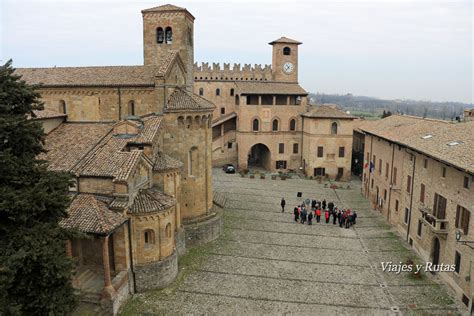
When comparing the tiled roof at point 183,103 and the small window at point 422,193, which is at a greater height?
the tiled roof at point 183,103

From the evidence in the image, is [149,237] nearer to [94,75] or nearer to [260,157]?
[94,75]

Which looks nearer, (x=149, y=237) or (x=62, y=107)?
(x=149, y=237)

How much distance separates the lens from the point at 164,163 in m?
22.6

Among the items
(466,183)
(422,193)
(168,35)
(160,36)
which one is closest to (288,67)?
(168,35)

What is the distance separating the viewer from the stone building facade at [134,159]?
18.5 metres

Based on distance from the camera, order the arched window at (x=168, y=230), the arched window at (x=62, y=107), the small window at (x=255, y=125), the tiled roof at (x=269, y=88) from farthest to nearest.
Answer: the small window at (x=255, y=125)
the tiled roof at (x=269, y=88)
the arched window at (x=62, y=107)
the arched window at (x=168, y=230)

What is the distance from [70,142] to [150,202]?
23.7 ft

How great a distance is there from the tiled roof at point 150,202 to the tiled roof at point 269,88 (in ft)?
95.9

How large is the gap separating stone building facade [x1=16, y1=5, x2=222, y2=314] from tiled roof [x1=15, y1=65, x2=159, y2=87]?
8 cm

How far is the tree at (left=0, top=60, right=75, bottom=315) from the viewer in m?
11.5

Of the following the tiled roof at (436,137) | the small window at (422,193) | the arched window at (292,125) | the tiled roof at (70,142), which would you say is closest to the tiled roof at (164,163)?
the tiled roof at (70,142)

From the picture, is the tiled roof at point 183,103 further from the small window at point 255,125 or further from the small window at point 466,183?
the small window at point 255,125

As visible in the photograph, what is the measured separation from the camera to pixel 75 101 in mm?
27234

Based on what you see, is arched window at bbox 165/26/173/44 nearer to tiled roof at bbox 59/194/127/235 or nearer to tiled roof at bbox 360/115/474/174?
tiled roof at bbox 59/194/127/235
